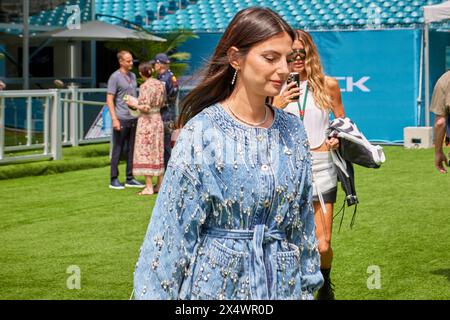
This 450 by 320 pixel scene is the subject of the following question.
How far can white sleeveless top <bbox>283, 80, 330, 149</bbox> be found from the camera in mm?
6578

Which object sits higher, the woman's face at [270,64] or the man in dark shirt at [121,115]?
the woman's face at [270,64]

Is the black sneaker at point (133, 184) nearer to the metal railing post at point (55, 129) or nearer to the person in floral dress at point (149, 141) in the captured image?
the person in floral dress at point (149, 141)

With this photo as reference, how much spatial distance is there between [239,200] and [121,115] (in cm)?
1052

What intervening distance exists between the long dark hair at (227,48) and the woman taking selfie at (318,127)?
2792 mm

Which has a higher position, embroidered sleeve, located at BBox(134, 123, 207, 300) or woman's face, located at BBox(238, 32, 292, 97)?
woman's face, located at BBox(238, 32, 292, 97)

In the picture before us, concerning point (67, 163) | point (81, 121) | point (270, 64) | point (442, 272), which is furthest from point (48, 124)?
point (270, 64)

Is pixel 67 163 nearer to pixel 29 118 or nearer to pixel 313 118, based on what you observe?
pixel 29 118

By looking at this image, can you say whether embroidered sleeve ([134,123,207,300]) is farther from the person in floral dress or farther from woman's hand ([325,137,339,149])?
the person in floral dress

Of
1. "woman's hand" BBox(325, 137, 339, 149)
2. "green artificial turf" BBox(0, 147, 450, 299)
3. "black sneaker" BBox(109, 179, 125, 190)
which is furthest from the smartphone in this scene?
"black sneaker" BBox(109, 179, 125, 190)

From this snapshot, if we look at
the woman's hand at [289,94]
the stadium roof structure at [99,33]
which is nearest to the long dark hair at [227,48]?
the woman's hand at [289,94]

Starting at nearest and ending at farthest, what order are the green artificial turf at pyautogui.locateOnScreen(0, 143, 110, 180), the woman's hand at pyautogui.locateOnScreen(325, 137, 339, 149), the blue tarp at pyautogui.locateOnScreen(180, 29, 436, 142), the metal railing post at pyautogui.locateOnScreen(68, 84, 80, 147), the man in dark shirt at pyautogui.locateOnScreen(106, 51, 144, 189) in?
the woman's hand at pyautogui.locateOnScreen(325, 137, 339, 149)
the man in dark shirt at pyautogui.locateOnScreen(106, 51, 144, 189)
the green artificial turf at pyautogui.locateOnScreen(0, 143, 110, 180)
the metal railing post at pyautogui.locateOnScreen(68, 84, 80, 147)
the blue tarp at pyautogui.locateOnScreen(180, 29, 436, 142)

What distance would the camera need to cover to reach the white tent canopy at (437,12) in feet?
59.5

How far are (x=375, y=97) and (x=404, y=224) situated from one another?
34.6 feet

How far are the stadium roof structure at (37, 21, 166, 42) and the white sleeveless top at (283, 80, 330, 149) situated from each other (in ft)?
54.1
